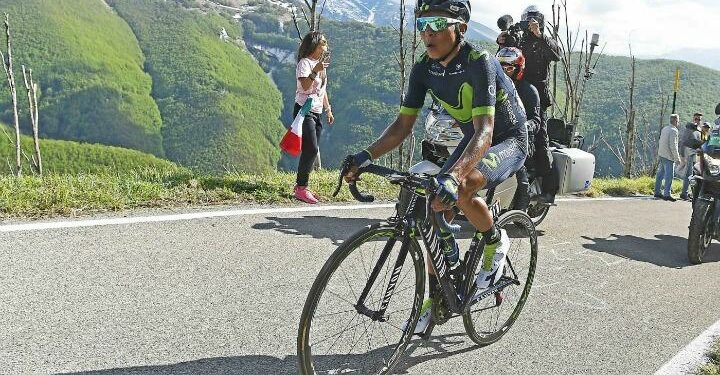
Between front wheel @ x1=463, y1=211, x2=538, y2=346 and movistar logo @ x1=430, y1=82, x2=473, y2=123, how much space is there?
75 cm

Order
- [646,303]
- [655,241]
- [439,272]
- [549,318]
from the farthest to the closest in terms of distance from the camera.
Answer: [655,241]
[646,303]
[549,318]
[439,272]

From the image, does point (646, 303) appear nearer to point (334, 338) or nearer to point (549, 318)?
point (549, 318)

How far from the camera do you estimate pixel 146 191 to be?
6.61 meters

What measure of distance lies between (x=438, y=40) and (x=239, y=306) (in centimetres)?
216

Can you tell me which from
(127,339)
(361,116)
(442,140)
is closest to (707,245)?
(442,140)

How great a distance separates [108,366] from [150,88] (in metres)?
193

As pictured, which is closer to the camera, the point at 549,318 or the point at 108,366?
the point at 108,366

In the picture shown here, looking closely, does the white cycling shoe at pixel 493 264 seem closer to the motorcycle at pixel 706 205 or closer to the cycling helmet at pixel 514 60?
the cycling helmet at pixel 514 60

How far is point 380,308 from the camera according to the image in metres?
3.27

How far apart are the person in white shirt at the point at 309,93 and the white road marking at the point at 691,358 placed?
15.0ft

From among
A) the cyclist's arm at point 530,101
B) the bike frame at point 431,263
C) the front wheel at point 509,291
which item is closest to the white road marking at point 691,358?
the front wheel at point 509,291

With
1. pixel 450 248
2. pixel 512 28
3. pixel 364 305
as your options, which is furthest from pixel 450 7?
pixel 512 28

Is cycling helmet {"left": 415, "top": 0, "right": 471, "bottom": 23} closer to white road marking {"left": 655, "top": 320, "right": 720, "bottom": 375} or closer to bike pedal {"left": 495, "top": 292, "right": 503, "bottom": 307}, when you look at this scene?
bike pedal {"left": 495, "top": 292, "right": 503, "bottom": 307}

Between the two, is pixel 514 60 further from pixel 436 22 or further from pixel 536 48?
pixel 436 22
